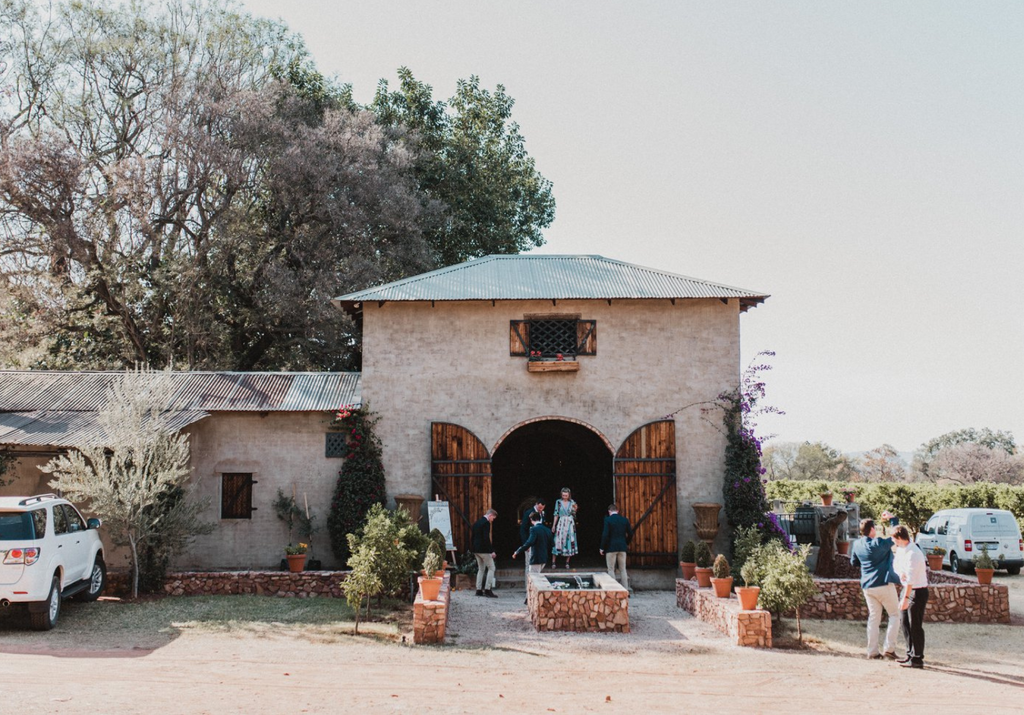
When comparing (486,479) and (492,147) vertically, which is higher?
(492,147)

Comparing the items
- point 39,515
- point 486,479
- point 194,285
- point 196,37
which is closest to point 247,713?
point 39,515

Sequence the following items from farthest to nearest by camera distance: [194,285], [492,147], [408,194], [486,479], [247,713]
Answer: [492,147], [408,194], [194,285], [486,479], [247,713]

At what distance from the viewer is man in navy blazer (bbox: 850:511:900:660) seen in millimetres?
10086

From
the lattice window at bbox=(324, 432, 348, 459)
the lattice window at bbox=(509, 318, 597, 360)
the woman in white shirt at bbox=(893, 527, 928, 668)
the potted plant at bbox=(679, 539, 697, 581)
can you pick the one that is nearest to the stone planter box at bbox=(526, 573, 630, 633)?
the potted plant at bbox=(679, 539, 697, 581)

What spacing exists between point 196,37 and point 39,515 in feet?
70.3

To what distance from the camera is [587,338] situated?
1591 centimetres

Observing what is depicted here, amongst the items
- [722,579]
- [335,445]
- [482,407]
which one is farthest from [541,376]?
[722,579]

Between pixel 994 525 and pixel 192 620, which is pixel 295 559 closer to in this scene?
pixel 192 620

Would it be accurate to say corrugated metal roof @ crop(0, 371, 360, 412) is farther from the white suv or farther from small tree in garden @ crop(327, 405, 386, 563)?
the white suv

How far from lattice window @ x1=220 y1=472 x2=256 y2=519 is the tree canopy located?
10.4 meters

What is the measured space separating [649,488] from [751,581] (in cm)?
420

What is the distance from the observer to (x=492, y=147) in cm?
3309

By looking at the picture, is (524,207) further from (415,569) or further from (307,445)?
(415,569)

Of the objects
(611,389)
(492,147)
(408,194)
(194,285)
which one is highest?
(492,147)
